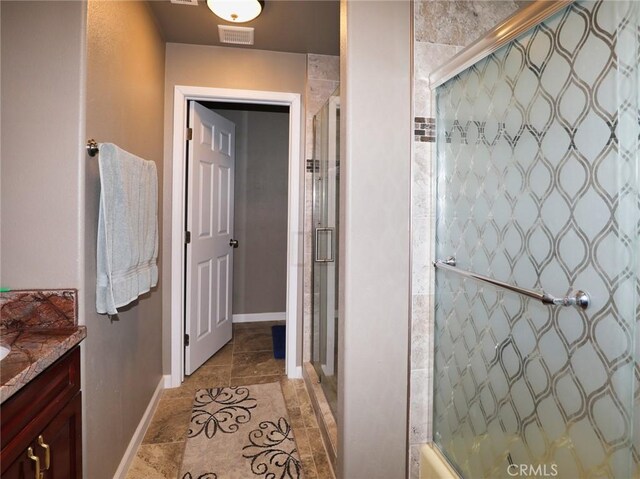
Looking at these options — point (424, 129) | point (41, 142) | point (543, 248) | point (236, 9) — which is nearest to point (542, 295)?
point (543, 248)

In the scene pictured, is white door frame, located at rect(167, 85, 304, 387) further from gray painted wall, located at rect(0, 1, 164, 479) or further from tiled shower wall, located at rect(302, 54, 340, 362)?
gray painted wall, located at rect(0, 1, 164, 479)

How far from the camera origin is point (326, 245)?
6.97ft

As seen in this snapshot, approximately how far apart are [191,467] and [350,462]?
851 mm

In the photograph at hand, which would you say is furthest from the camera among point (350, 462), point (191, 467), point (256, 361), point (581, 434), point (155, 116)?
point (256, 361)

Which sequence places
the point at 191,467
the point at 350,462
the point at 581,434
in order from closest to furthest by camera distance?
the point at 581,434 < the point at 350,462 < the point at 191,467

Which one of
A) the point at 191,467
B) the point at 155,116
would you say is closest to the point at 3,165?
the point at 155,116

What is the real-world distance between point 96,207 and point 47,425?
75cm

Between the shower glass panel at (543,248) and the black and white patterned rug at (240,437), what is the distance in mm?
847

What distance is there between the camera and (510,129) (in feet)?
3.52

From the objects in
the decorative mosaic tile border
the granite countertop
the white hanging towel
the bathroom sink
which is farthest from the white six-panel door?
the decorative mosaic tile border

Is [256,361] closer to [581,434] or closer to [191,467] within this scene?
[191,467]

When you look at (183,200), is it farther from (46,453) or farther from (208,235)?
(46,453)

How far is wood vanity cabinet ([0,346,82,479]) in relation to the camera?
2.71 feet

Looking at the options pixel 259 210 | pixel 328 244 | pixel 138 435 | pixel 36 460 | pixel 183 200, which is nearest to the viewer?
pixel 36 460
